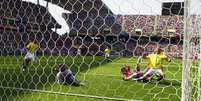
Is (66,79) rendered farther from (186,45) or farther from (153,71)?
(186,45)

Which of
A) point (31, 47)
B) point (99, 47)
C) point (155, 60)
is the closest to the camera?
point (99, 47)

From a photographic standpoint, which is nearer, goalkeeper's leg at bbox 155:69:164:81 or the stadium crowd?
the stadium crowd

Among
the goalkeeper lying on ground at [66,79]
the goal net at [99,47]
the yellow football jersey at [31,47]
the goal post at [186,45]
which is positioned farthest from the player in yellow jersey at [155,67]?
the goal post at [186,45]

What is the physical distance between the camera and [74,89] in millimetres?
6617

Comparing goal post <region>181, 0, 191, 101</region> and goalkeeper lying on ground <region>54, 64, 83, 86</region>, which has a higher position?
goal post <region>181, 0, 191, 101</region>

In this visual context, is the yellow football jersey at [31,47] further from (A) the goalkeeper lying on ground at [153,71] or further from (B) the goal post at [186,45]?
(B) the goal post at [186,45]

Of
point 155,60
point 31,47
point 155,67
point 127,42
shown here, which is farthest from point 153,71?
point 31,47

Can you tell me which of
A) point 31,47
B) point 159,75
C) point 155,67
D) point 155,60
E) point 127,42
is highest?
point 127,42

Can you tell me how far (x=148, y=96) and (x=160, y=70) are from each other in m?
2.50

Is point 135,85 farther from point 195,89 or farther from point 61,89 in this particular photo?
point 195,89

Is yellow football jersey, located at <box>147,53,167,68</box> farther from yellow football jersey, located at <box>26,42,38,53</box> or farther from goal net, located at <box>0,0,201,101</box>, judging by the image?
yellow football jersey, located at <box>26,42,38,53</box>

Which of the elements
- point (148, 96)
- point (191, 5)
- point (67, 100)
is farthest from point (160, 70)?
point (191, 5)

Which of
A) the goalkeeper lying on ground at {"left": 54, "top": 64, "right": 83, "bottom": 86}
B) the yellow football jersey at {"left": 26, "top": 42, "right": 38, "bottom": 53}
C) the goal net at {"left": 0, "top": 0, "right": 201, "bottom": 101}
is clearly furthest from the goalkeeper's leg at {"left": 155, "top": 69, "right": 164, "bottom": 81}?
the yellow football jersey at {"left": 26, "top": 42, "right": 38, "bottom": 53}

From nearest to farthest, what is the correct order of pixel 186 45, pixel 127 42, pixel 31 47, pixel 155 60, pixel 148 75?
1. pixel 186 45
2. pixel 127 42
3. pixel 148 75
4. pixel 155 60
5. pixel 31 47
